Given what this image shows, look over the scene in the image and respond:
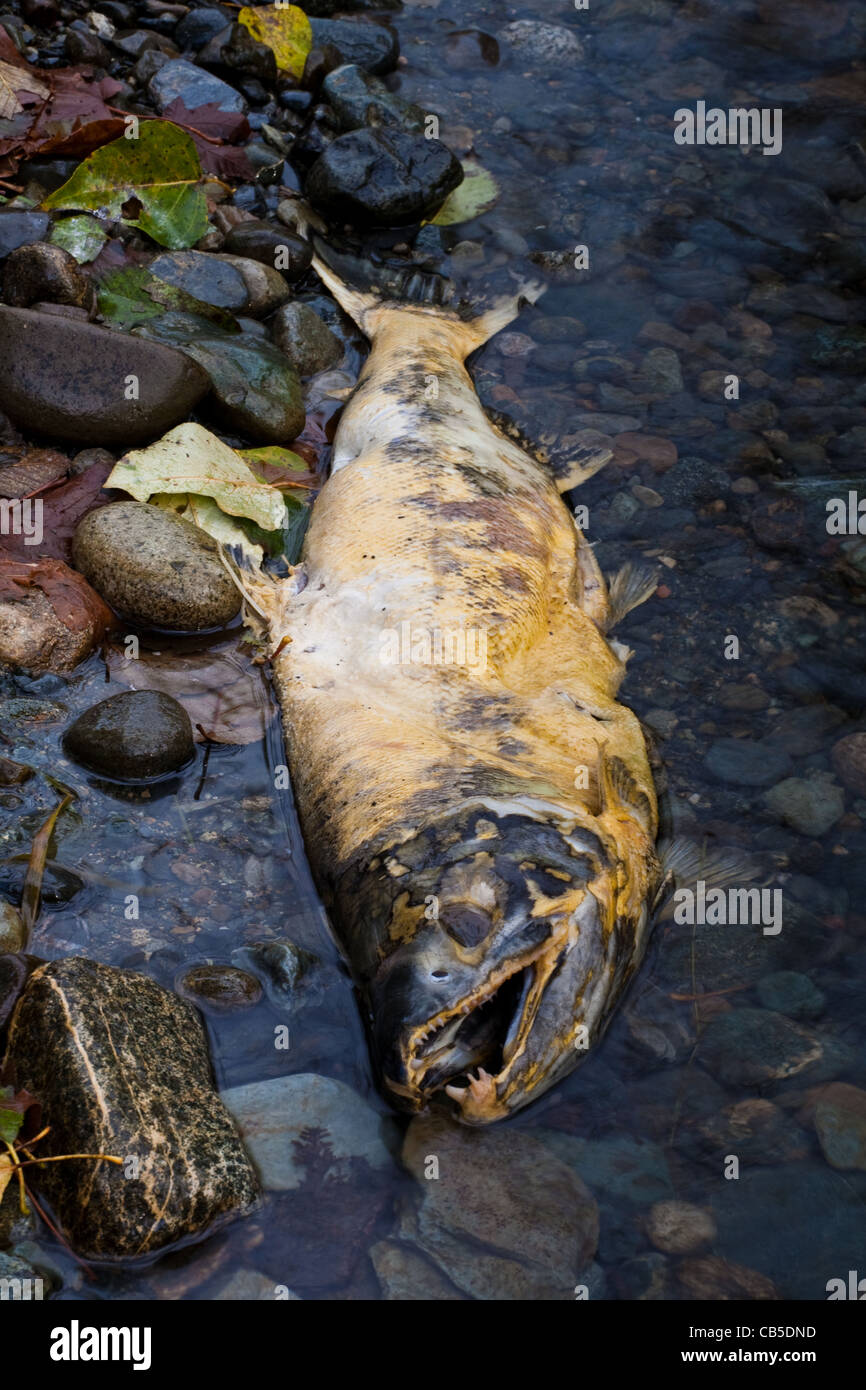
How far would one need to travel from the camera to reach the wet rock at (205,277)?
667 cm

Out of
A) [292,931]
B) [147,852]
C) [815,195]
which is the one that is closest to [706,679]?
[292,931]

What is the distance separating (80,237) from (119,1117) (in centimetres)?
502

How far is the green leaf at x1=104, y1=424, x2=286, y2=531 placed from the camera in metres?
5.53

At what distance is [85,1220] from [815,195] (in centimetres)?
773

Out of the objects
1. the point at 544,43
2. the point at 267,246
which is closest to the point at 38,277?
the point at 267,246

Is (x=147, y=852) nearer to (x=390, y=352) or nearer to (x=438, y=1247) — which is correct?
(x=438, y=1247)

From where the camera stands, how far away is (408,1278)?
→ 3490mm

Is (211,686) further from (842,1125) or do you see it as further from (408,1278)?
Answer: (842,1125)

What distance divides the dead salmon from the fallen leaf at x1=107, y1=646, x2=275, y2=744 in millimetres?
189

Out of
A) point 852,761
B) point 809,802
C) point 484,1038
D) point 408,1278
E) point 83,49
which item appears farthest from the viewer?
point 83,49

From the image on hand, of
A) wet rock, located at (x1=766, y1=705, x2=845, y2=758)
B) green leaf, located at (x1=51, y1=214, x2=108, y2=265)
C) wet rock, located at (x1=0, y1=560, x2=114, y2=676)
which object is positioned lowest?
wet rock, located at (x1=766, y1=705, x2=845, y2=758)

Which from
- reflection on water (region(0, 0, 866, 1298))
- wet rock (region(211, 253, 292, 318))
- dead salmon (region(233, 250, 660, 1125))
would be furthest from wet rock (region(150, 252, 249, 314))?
reflection on water (region(0, 0, 866, 1298))

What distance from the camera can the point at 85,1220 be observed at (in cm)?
333

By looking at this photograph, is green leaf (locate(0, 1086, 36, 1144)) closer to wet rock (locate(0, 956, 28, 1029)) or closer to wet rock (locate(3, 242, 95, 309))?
wet rock (locate(0, 956, 28, 1029))
